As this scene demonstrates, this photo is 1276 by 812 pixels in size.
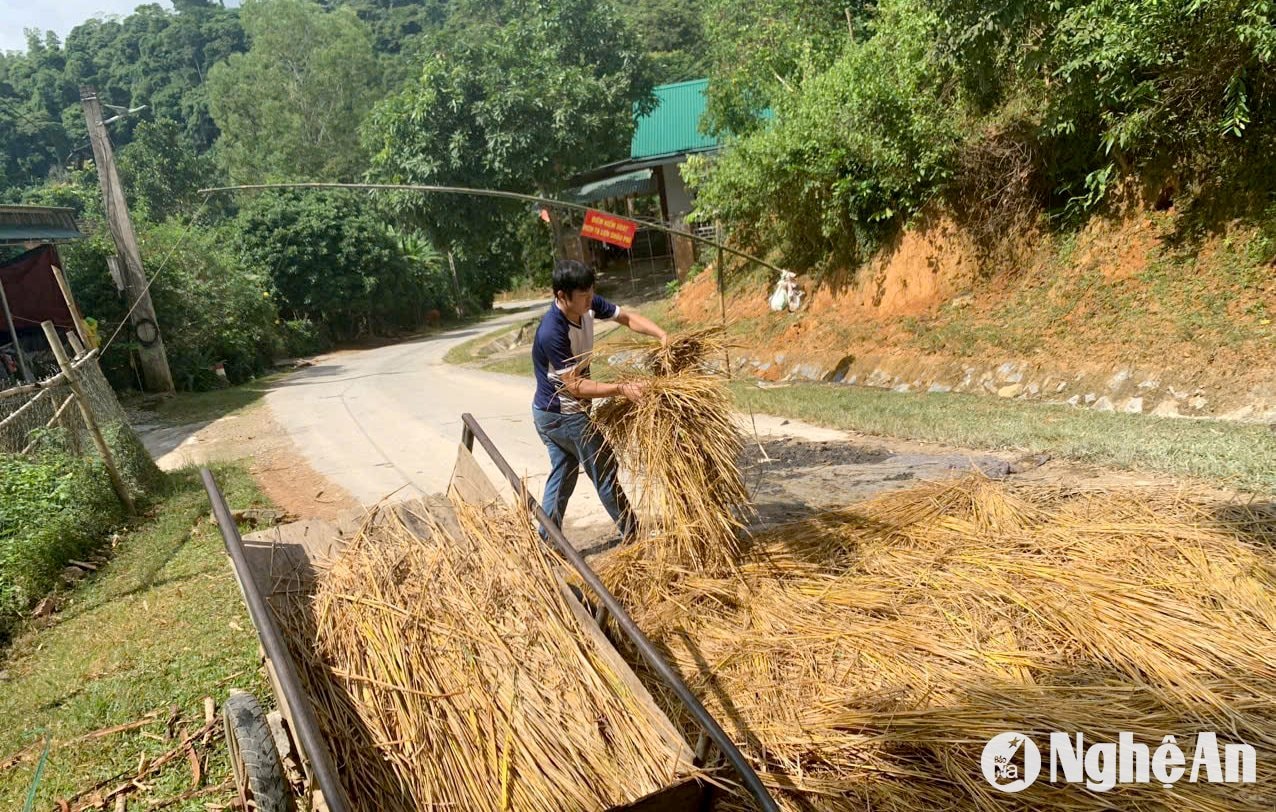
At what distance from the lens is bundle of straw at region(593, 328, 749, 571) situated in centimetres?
365

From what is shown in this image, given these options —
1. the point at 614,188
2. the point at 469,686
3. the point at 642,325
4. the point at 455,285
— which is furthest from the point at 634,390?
the point at 455,285

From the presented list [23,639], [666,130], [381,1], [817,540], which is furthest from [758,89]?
[381,1]

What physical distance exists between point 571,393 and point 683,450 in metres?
0.60

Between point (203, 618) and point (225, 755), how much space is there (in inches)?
60.0

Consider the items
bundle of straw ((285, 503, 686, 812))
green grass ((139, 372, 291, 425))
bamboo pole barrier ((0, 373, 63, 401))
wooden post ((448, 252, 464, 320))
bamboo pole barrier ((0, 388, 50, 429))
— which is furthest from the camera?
wooden post ((448, 252, 464, 320))

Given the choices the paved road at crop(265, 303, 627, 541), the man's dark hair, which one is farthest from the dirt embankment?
the man's dark hair

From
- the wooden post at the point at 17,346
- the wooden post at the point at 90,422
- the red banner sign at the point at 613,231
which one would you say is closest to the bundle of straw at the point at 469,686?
the wooden post at the point at 90,422

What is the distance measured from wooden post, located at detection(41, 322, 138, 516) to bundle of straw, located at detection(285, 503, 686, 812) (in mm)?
4385

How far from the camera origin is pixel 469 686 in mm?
2617

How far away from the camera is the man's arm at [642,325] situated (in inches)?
155

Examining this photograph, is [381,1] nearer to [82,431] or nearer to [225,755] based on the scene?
[82,431]

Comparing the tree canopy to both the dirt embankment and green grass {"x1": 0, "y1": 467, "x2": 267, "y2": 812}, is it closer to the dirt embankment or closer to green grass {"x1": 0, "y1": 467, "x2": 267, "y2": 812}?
the dirt embankment

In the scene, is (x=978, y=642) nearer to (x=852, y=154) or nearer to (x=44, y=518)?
(x=44, y=518)

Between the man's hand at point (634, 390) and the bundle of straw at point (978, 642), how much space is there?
2.81 feet
